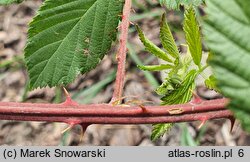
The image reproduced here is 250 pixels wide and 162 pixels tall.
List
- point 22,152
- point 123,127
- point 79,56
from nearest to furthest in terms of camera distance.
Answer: point 79,56, point 22,152, point 123,127

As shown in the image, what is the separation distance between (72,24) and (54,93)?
2069 mm

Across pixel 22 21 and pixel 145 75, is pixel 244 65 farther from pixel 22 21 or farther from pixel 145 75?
pixel 22 21

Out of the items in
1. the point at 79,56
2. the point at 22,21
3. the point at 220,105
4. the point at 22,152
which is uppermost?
the point at 22,21

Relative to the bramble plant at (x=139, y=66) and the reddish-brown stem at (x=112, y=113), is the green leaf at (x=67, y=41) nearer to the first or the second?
the bramble plant at (x=139, y=66)

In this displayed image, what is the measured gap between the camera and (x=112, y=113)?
2.50ft

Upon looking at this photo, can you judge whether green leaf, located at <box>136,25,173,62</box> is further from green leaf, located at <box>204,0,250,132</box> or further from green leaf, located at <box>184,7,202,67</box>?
green leaf, located at <box>204,0,250,132</box>

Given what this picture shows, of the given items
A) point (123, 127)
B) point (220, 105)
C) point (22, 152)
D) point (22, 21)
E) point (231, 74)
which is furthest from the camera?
point (22, 21)

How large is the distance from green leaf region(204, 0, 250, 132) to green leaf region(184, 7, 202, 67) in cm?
35

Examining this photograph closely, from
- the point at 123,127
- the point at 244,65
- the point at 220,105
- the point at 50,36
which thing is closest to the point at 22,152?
the point at 50,36

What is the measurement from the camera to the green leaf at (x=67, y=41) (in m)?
1.08

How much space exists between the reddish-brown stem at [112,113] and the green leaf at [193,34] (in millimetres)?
140

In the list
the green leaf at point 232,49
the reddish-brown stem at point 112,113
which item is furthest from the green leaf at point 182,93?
the green leaf at point 232,49

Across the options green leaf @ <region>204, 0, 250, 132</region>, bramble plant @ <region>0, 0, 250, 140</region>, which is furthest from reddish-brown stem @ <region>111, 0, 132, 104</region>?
green leaf @ <region>204, 0, 250, 132</region>

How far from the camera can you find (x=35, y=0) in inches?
128
